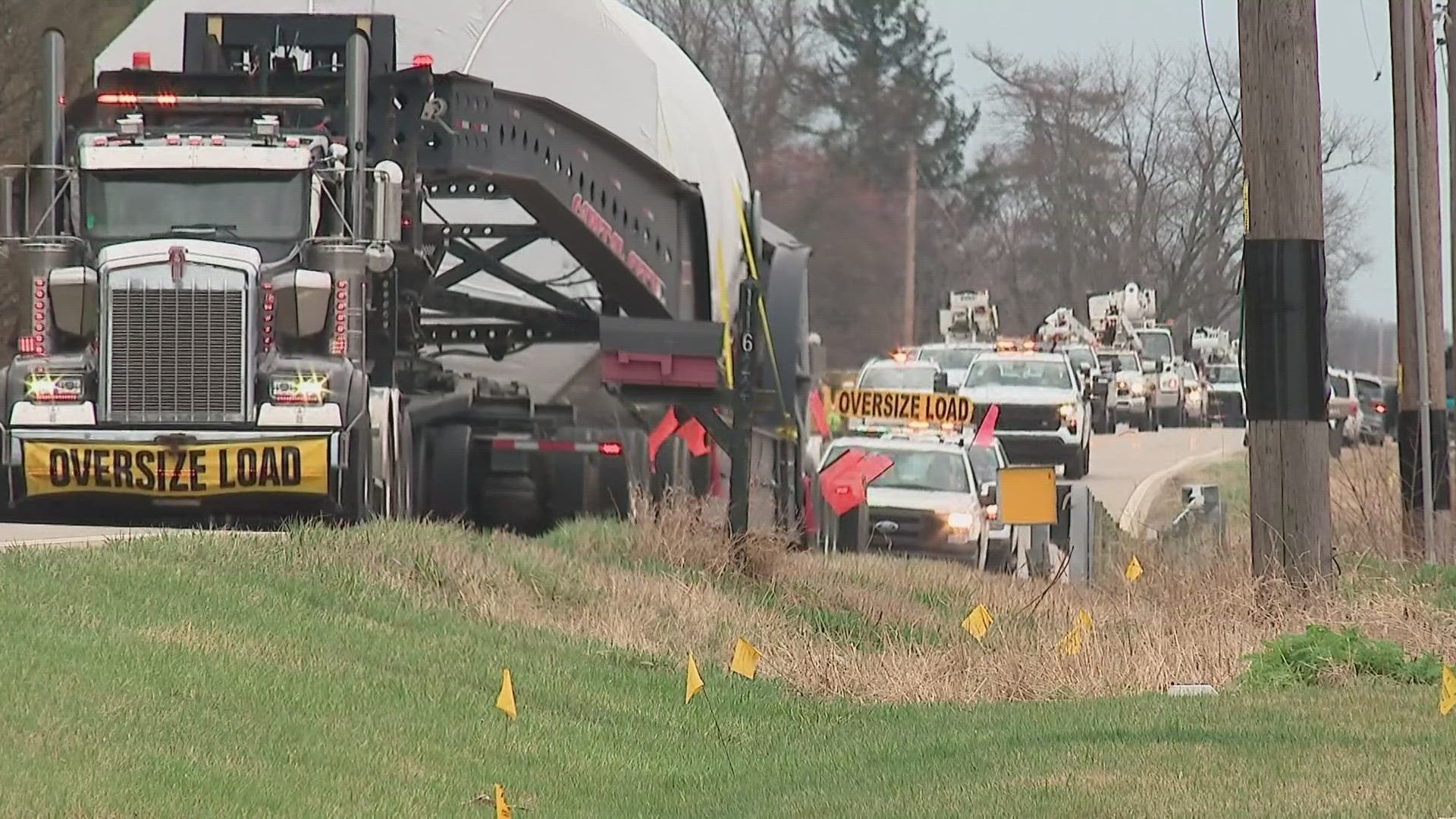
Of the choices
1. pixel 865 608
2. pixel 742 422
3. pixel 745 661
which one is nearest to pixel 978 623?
pixel 745 661

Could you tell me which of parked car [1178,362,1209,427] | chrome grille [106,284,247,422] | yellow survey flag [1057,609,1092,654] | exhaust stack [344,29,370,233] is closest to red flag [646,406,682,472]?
exhaust stack [344,29,370,233]

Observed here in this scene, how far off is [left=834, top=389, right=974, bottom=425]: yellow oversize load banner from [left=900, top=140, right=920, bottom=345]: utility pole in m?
38.9

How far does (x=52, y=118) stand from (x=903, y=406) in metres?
10.1

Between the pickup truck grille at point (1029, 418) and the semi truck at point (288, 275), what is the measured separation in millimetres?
16379

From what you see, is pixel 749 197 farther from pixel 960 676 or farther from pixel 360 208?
pixel 960 676

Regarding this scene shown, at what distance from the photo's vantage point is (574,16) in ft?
72.2

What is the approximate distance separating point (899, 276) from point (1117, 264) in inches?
291

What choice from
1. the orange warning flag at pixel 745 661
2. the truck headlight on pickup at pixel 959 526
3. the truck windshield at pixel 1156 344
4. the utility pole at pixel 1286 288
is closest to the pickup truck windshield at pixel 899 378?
the truck headlight on pickup at pixel 959 526

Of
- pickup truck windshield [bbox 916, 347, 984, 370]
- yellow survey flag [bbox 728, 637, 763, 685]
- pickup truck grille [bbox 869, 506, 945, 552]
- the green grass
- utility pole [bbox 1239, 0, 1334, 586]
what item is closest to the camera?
the green grass

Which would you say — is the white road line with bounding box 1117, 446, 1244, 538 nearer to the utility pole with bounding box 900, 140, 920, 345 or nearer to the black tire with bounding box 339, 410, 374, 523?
the black tire with bounding box 339, 410, 374, 523

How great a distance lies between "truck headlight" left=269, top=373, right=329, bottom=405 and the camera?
18.2 metres

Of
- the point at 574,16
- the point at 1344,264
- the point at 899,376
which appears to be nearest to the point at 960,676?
the point at 574,16

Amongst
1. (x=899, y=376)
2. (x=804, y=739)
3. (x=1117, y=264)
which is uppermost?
(x=1117, y=264)

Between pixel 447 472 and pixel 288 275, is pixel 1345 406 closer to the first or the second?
pixel 447 472
